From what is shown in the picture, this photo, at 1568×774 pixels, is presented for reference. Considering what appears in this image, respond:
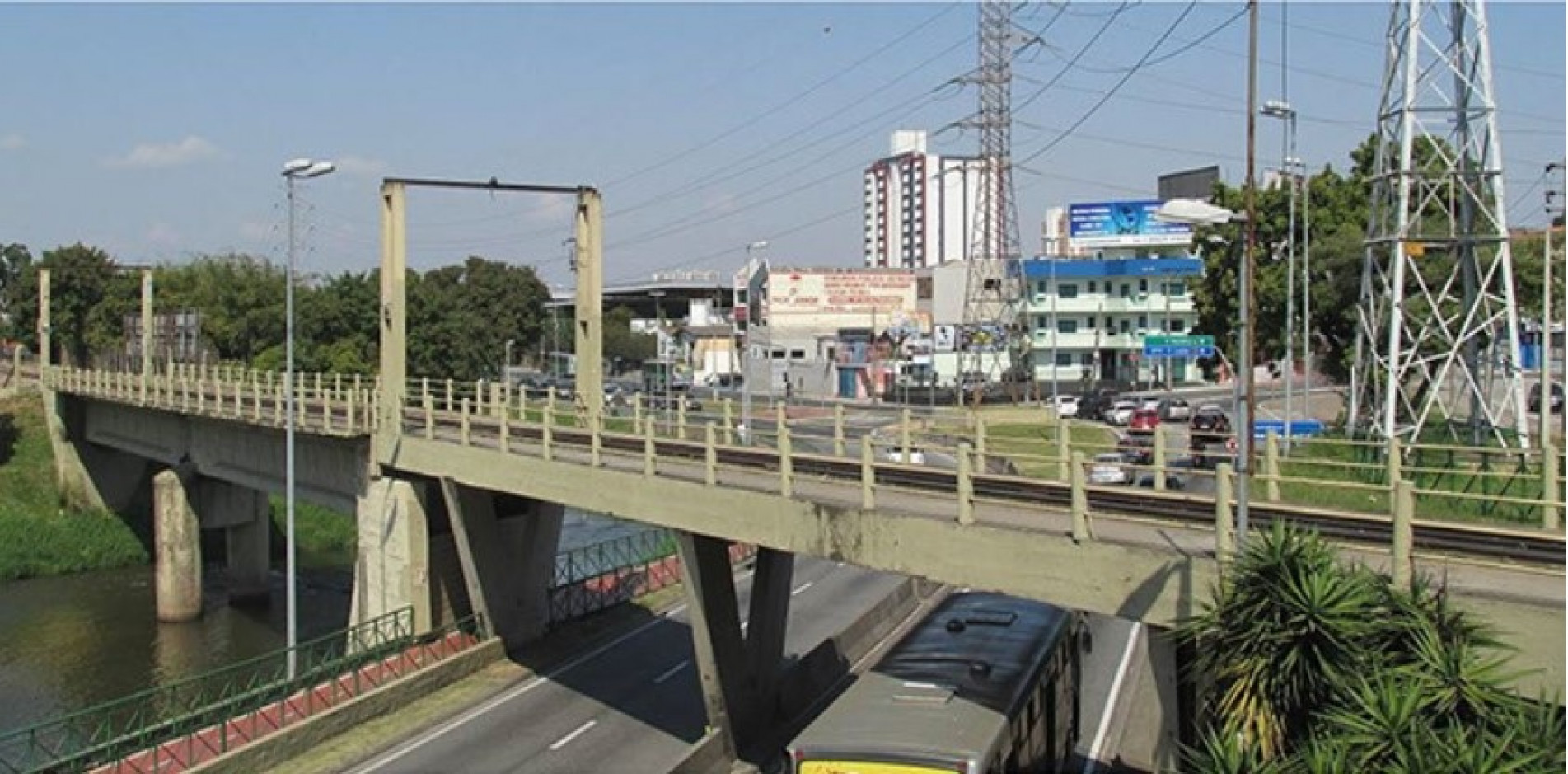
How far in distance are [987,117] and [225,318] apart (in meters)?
47.1

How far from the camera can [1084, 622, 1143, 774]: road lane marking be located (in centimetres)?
2109

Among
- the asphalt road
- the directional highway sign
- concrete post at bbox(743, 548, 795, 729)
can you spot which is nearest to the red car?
the directional highway sign

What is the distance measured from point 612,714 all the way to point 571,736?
4.92 feet

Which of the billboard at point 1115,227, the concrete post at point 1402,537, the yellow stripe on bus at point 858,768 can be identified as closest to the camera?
the concrete post at point 1402,537

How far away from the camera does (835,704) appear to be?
14.1 m

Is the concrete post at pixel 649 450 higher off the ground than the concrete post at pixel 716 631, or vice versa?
the concrete post at pixel 649 450

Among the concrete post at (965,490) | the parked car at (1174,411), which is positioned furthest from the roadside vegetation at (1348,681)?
the parked car at (1174,411)

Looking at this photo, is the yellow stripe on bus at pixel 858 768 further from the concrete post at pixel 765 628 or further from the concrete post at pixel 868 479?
the concrete post at pixel 765 628

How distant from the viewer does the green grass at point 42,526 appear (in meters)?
50.9

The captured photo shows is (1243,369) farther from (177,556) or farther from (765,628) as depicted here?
(177,556)

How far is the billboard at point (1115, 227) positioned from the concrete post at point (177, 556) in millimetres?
73220

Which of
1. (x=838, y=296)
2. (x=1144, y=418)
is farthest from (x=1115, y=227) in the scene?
(x=1144, y=418)

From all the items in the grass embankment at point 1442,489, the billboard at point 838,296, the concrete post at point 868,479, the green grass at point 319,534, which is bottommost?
the green grass at point 319,534

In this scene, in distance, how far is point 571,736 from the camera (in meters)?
23.6
